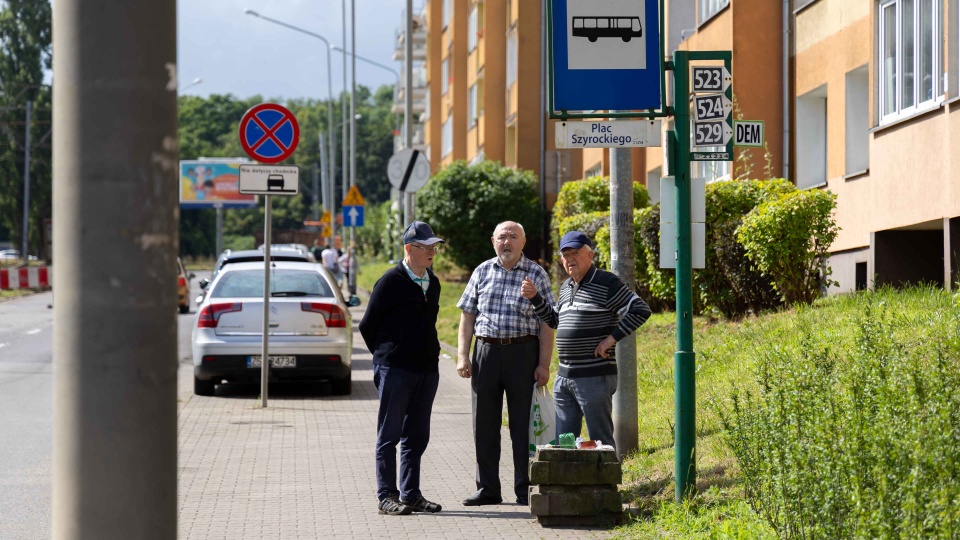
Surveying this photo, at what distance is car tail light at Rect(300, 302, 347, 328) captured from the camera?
1552cm

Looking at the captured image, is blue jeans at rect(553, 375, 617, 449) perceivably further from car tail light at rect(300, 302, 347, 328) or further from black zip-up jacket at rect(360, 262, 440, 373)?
car tail light at rect(300, 302, 347, 328)

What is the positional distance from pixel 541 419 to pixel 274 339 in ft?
23.2

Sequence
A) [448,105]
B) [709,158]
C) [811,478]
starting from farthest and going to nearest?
1. [448,105]
2. [709,158]
3. [811,478]

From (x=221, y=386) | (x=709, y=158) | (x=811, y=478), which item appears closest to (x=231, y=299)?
(x=221, y=386)

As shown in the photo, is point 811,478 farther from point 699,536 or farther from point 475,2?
point 475,2

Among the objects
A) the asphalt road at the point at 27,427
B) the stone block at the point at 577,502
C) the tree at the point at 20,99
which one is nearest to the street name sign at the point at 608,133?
the stone block at the point at 577,502

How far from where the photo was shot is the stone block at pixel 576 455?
776 centimetres

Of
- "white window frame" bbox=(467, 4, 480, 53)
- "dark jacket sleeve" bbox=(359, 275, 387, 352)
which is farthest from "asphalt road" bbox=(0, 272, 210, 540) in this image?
"white window frame" bbox=(467, 4, 480, 53)

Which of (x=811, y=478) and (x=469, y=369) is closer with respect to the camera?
(x=811, y=478)

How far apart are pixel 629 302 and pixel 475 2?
37.7 metres

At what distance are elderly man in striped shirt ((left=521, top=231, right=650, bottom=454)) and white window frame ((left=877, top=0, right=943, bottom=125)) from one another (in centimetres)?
674

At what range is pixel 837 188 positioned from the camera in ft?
57.2

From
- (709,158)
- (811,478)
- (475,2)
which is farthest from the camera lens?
(475,2)

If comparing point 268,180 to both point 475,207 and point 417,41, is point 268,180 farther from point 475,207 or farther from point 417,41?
point 417,41
